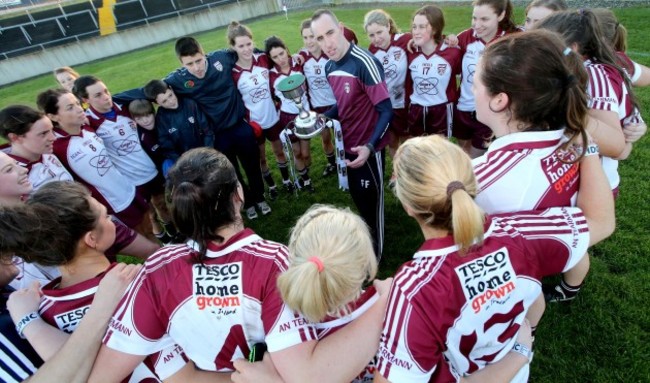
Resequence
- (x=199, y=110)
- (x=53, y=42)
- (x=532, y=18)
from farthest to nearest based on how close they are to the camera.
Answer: (x=53, y=42), (x=199, y=110), (x=532, y=18)

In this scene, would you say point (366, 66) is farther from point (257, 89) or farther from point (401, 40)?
point (257, 89)

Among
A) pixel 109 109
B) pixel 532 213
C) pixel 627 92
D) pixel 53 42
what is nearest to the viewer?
pixel 532 213

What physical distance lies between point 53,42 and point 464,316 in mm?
24113

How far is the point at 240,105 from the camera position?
4543 millimetres

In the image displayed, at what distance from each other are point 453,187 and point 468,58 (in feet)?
11.4

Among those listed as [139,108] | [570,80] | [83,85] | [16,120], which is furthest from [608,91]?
[83,85]

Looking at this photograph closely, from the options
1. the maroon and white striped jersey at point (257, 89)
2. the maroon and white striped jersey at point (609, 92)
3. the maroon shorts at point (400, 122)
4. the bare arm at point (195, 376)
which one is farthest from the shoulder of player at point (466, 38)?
the bare arm at point (195, 376)

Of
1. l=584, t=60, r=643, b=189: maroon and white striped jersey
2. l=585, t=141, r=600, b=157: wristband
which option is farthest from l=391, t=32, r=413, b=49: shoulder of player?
l=585, t=141, r=600, b=157: wristband

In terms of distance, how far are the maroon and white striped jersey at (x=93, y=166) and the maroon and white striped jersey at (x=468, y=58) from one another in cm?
396

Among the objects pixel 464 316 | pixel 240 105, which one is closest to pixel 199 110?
pixel 240 105

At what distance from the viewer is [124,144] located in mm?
3992

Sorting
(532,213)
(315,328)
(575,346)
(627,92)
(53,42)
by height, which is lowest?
(575,346)

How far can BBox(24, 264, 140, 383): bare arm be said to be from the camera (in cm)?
139

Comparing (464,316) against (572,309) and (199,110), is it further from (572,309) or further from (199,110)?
(199,110)
